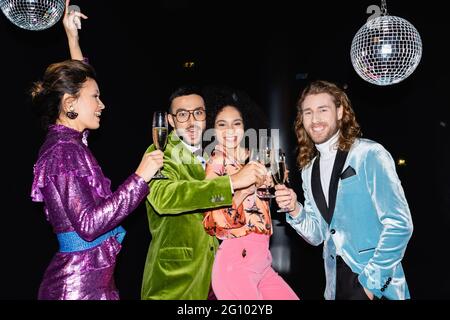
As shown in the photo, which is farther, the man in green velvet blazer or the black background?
the black background

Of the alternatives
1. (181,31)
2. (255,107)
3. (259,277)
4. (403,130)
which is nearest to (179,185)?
(259,277)

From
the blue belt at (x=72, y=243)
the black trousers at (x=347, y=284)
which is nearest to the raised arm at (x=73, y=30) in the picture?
the blue belt at (x=72, y=243)

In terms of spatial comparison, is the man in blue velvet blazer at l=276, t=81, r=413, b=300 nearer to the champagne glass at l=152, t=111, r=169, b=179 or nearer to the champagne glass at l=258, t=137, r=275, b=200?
the champagne glass at l=258, t=137, r=275, b=200

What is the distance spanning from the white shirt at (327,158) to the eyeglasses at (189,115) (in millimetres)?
730

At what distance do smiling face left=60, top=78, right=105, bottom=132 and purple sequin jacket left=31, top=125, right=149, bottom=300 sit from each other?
12 centimetres

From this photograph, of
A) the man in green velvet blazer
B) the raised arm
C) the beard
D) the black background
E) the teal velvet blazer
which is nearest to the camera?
the teal velvet blazer

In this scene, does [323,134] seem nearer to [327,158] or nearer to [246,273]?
[327,158]

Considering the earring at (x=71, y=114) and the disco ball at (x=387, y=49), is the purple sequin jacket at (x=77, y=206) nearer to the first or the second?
the earring at (x=71, y=114)

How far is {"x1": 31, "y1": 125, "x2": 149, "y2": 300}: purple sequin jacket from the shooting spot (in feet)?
6.68

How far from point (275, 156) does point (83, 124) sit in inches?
38.2

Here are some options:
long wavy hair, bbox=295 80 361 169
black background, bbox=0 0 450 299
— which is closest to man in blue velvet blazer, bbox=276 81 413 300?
long wavy hair, bbox=295 80 361 169

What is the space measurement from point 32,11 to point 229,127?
1246mm

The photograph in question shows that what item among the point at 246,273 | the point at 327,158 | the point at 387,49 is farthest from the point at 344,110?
the point at 246,273

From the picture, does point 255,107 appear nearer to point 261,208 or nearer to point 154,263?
point 261,208
